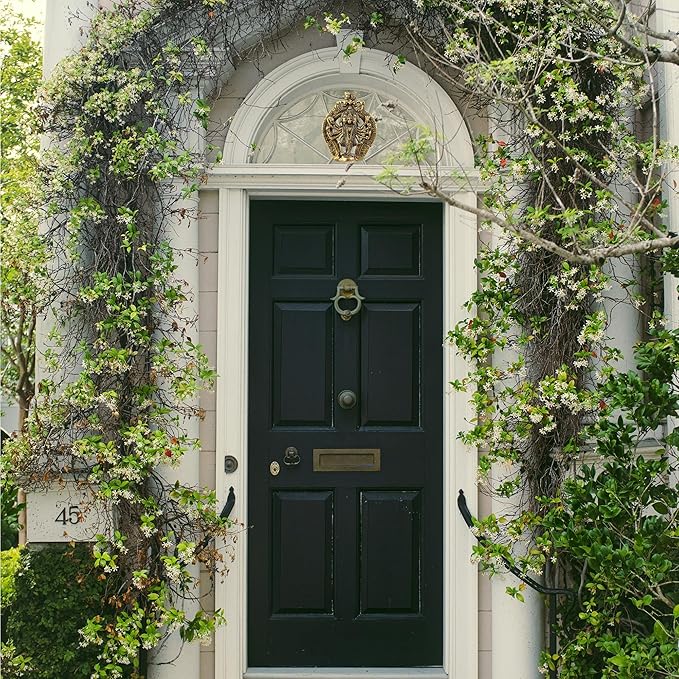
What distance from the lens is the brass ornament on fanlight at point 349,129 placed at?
476cm

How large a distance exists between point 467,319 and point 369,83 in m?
1.21

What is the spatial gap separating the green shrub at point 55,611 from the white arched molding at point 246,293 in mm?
596

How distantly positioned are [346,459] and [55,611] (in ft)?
4.68

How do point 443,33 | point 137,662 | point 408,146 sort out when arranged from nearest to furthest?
point 408,146, point 137,662, point 443,33

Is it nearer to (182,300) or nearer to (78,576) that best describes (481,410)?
(182,300)

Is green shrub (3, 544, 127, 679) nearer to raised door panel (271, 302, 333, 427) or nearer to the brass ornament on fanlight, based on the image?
raised door panel (271, 302, 333, 427)

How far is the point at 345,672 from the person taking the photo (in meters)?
4.63

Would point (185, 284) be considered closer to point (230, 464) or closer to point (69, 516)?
point (230, 464)

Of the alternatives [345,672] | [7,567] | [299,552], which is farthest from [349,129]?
[7,567]

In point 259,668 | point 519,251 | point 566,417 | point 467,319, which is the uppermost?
point 519,251

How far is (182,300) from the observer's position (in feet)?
14.5

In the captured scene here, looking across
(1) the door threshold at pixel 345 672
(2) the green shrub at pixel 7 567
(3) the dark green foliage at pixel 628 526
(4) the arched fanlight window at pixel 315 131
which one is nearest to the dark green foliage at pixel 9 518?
(2) the green shrub at pixel 7 567

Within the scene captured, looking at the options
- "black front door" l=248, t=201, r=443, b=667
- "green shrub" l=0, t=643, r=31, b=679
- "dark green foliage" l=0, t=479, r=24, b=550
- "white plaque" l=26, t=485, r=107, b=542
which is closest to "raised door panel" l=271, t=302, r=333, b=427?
"black front door" l=248, t=201, r=443, b=667

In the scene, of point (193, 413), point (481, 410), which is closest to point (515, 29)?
point (481, 410)
